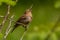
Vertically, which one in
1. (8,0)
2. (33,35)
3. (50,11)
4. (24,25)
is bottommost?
(50,11)

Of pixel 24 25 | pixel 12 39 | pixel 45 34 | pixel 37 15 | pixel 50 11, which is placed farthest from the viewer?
pixel 50 11

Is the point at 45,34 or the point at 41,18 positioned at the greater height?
the point at 45,34

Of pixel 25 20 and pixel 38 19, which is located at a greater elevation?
pixel 25 20

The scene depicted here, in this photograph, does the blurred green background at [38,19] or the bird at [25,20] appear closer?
the blurred green background at [38,19]

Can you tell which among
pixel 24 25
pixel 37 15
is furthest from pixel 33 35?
pixel 37 15

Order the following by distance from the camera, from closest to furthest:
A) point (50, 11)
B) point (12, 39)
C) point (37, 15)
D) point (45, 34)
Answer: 1. point (12, 39)
2. point (45, 34)
3. point (37, 15)
4. point (50, 11)

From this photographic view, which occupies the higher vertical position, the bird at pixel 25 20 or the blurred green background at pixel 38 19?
the bird at pixel 25 20

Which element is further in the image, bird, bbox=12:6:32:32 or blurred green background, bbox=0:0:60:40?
bird, bbox=12:6:32:32

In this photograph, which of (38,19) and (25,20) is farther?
(38,19)

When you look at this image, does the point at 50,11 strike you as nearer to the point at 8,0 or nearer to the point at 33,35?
the point at 33,35

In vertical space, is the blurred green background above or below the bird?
below

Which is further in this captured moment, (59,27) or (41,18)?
(41,18)
